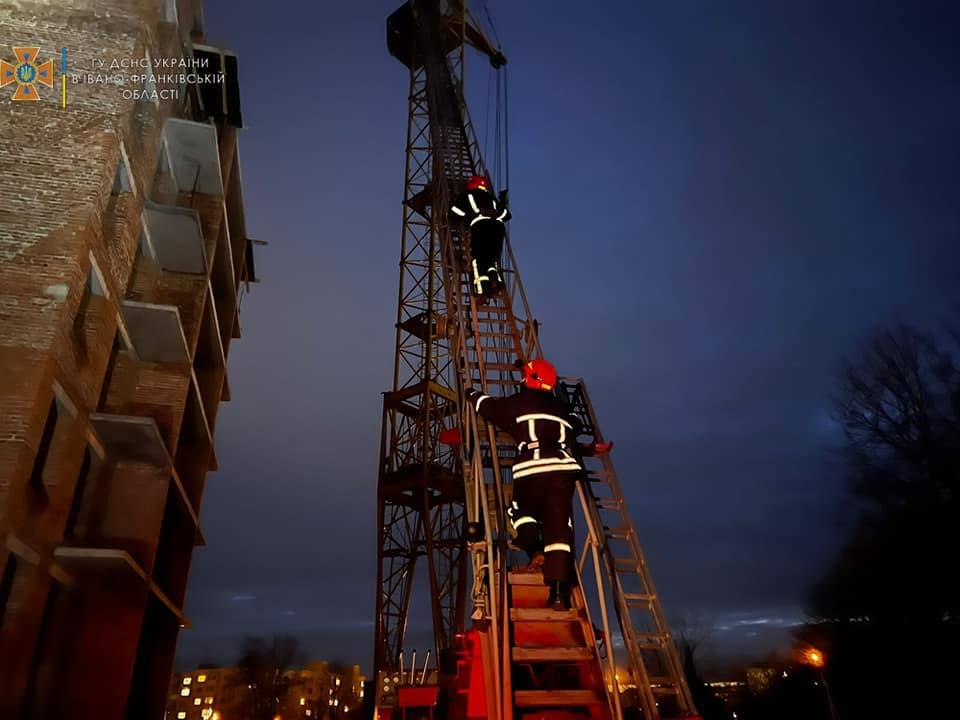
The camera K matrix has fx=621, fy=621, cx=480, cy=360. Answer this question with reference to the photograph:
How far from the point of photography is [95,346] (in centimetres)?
834

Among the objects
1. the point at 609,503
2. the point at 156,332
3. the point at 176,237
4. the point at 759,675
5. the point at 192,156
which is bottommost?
the point at 609,503

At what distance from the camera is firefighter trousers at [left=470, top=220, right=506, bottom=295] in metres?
9.51

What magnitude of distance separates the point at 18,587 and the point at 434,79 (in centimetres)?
1588

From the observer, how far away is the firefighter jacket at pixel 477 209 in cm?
978

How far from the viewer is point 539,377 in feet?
20.4

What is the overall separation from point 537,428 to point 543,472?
1.51ft

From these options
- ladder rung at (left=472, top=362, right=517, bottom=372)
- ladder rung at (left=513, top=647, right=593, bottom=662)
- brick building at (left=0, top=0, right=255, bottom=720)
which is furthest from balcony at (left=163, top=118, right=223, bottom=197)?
ladder rung at (left=513, top=647, right=593, bottom=662)

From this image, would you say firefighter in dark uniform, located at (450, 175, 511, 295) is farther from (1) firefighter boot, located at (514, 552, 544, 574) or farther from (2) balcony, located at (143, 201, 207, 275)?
(1) firefighter boot, located at (514, 552, 544, 574)

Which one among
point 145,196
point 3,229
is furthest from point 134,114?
point 3,229

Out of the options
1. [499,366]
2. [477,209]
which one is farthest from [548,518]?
[477,209]

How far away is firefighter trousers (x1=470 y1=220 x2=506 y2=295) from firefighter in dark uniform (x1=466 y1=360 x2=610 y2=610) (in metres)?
3.50

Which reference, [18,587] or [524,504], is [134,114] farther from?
[524,504]

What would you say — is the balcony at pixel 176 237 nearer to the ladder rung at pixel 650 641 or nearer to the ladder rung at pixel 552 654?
the ladder rung at pixel 552 654

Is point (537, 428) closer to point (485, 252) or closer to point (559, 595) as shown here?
point (559, 595)
